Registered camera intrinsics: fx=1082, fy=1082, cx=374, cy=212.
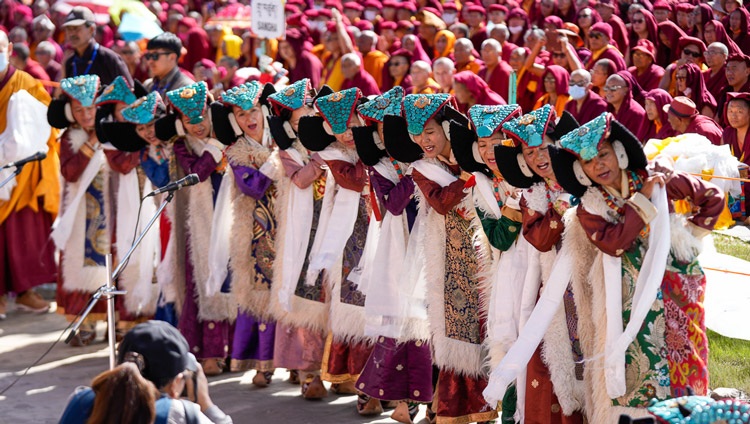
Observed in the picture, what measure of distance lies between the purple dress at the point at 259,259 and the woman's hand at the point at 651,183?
9.27ft

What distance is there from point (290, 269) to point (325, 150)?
Answer: 30.0 inches

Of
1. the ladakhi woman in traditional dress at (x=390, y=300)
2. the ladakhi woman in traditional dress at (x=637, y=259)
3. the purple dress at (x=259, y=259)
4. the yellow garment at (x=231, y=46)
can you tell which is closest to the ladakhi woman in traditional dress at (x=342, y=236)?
the ladakhi woman in traditional dress at (x=390, y=300)

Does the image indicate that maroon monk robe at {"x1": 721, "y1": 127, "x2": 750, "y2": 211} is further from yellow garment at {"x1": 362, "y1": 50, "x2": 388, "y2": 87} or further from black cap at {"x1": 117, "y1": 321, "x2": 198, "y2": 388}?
black cap at {"x1": 117, "y1": 321, "x2": 198, "y2": 388}

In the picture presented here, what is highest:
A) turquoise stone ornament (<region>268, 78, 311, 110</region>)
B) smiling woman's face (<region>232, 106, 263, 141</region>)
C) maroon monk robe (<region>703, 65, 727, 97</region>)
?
maroon monk robe (<region>703, 65, 727, 97</region>)

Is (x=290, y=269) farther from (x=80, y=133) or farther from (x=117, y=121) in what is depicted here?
(x=80, y=133)

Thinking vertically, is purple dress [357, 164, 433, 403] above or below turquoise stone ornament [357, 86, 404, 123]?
Answer: below

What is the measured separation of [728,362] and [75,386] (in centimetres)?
Result: 419

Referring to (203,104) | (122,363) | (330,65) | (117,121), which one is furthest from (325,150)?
(330,65)

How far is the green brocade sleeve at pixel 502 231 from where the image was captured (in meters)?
5.23

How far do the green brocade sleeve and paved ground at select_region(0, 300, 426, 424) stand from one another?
1543mm

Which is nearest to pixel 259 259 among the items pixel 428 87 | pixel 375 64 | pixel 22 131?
pixel 22 131

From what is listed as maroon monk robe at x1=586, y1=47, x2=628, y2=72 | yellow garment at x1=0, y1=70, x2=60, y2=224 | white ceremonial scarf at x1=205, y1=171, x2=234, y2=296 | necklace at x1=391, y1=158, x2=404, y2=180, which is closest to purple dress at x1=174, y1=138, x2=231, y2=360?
white ceremonial scarf at x1=205, y1=171, x2=234, y2=296

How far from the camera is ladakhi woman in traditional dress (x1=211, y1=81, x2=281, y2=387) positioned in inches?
269

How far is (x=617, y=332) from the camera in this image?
15.6 ft
